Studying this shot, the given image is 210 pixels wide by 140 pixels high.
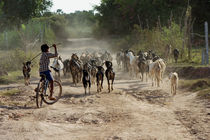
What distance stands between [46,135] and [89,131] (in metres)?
0.92

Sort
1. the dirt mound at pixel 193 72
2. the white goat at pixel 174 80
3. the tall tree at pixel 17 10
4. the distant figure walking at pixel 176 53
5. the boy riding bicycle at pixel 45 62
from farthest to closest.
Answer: the tall tree at pixel 17 10 < the distant figure walking at pixel 176 53 < the dirt mound at pixel 193 72 < the white goat at pixel 174 80 < the boy riding bicycle at pixel 45 62

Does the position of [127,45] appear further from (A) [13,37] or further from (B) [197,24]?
(A) [13,37]

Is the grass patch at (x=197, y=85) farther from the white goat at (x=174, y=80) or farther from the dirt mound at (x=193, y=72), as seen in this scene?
the dirt mound at (x=193, y=72)

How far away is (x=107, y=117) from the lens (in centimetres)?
845

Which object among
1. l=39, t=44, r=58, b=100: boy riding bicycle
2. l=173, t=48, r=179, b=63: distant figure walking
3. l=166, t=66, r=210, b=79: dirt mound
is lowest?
l=166, t=66, r=210, b=79: dirt mound

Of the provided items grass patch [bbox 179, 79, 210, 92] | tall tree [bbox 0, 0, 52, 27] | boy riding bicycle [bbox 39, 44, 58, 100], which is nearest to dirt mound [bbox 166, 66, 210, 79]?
grass patch [bbox 179, 79, 210, 92]

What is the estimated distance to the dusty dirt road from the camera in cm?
690

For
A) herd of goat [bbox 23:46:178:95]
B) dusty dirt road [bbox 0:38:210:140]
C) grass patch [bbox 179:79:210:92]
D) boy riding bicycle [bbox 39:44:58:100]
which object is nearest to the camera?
dusty dirt road [bbox 0:38:210:140]

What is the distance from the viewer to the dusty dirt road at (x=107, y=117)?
6902mm

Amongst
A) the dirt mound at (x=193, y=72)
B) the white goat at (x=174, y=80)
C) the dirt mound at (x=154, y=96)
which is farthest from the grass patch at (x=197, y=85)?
the dirt mound at (x=193, y=72)

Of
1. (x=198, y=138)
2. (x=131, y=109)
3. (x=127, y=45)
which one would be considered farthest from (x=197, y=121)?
(x=127, y=45)

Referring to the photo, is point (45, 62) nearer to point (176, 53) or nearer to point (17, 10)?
point (176, 53)

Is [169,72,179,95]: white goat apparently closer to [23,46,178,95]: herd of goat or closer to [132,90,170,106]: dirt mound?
[23,46,178,95]: herd of goat

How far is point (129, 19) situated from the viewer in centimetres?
3762
